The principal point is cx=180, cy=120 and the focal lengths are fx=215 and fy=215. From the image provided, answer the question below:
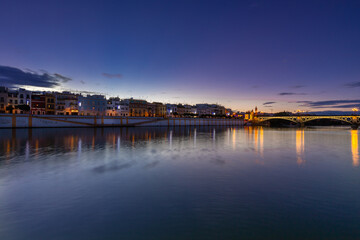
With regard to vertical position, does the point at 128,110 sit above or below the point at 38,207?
above

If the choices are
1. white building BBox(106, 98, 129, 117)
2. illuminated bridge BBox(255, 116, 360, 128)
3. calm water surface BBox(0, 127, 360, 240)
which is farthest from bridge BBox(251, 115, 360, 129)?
calm water surface BBox(0, 127, 360, 240)

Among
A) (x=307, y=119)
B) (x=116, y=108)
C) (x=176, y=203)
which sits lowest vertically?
(x=176, y=203)

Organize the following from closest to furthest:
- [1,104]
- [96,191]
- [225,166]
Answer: [96,191]
[225,166]
[1,104]

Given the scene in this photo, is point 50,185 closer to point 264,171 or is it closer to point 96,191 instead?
point 96,191

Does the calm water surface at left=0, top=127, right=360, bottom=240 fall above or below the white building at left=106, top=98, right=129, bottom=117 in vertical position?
below

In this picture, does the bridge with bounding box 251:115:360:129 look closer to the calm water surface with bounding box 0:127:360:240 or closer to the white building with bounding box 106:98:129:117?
the white building with bounding box 106:98:129:117

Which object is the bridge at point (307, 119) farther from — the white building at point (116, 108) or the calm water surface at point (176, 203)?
the calm water surface at point (176, 203)

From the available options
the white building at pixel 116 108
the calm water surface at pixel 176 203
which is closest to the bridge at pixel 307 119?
the white building at pixel 116 108

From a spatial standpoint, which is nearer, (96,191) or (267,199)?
(267,199)

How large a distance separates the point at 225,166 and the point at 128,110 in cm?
9679

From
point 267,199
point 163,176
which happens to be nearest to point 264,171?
point 267,199

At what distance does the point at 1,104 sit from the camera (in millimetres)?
71875

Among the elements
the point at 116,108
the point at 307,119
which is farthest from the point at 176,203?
the point at 307,119

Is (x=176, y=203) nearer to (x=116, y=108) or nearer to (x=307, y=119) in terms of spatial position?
(x=116, y=108)
